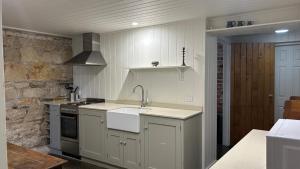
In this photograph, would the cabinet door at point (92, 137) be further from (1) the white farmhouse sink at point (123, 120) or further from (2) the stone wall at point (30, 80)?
(2) the stone wall at point (30, 80)

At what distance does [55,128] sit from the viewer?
Result: 14.1 feet

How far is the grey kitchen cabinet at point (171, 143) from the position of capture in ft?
9.66

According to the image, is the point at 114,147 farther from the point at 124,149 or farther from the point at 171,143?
the point at 171,143

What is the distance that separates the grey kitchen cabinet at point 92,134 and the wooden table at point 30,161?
1675mm

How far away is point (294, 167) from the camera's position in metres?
1.01

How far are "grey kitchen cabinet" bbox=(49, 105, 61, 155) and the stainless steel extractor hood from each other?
36.5 inches

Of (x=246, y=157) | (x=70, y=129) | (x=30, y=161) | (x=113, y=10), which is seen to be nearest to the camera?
(x=246, y=157)

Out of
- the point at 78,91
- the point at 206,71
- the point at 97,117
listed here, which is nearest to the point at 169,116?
the point at 206,71

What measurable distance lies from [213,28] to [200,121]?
1.36 meters

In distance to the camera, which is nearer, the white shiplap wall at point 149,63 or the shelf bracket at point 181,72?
the white shiplap wall at point 149,63

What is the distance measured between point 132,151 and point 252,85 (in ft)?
8.43

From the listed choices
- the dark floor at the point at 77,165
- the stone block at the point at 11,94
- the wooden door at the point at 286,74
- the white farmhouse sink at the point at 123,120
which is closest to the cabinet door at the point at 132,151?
the white farmhouse sink at the point at 123,120

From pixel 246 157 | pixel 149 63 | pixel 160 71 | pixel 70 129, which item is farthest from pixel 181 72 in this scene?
pixel 70 129

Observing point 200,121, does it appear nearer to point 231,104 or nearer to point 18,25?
point 231,104
